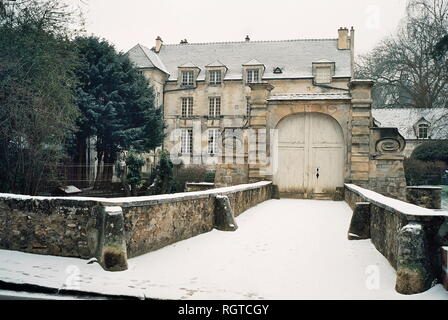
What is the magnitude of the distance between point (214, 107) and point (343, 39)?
41.7ft

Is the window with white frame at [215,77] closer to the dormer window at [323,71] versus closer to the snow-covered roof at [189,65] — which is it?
the snow-covered roof at [189,65]

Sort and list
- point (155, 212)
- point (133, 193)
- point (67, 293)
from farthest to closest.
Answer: point (133, 193), point (155, 212), point (67, 293)

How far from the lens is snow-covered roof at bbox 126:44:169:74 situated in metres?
37.0

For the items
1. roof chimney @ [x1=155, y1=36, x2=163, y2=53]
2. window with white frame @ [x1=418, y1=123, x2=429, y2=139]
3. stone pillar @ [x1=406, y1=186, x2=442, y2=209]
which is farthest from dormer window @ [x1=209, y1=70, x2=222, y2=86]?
stone pillar @ [x1=406, y1=186, x2=442, y2=209]

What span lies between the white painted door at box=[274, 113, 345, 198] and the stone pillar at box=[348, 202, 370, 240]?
323 inches

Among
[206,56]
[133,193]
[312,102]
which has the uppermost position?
[206,56]

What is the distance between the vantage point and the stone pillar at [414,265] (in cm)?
458

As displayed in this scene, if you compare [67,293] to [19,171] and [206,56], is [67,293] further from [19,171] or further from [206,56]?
[206,56]

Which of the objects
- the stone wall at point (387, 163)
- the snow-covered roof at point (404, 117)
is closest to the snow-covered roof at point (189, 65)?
the snow-covered roof at point (404, 117)

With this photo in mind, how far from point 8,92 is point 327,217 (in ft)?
28.8

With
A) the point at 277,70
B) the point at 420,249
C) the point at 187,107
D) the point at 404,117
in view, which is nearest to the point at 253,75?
the point at 277,70

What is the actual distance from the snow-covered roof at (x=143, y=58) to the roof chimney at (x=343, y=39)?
51.0ft
